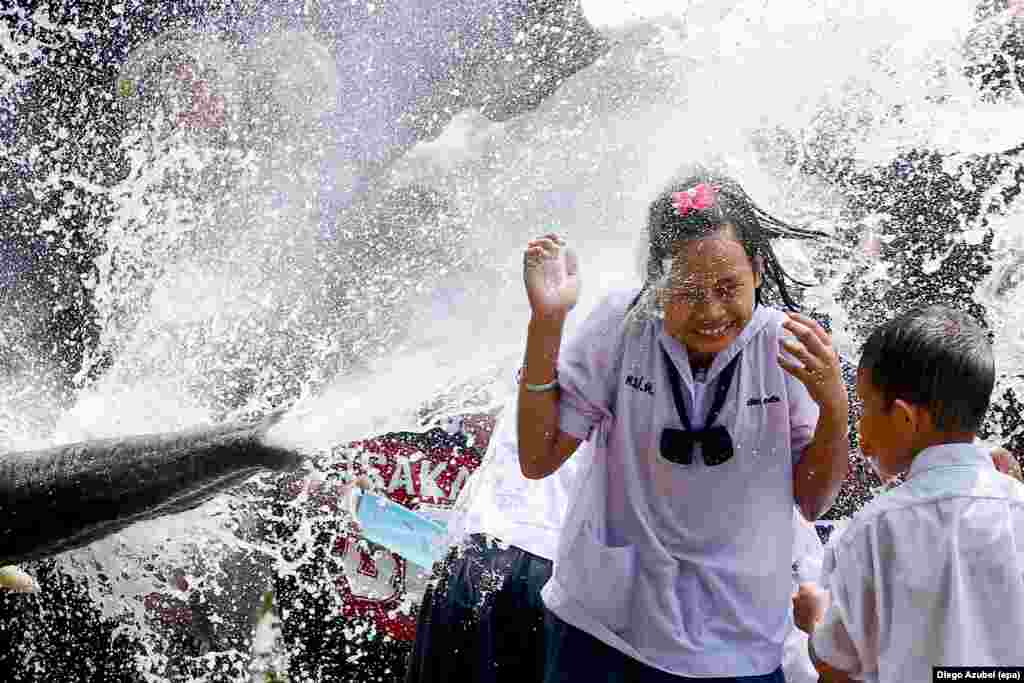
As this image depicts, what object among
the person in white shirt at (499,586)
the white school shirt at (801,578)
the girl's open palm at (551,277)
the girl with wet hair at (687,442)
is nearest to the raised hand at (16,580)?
the person in white shirt at (499,586)

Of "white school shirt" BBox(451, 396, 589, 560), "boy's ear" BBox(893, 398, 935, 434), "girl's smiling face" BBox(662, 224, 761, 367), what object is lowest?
"white school shirt" BBox(451, 396, 589, 560)

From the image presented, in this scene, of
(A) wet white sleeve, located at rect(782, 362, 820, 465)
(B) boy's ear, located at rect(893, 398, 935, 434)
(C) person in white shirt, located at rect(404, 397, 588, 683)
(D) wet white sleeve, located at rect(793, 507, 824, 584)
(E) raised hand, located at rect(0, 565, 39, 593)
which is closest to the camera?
(B) boy's ear, located at rect(893, 398, 935, 434)

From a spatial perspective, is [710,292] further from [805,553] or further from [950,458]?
[805,553]

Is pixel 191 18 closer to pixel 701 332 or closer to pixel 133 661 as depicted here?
pixel 133 661

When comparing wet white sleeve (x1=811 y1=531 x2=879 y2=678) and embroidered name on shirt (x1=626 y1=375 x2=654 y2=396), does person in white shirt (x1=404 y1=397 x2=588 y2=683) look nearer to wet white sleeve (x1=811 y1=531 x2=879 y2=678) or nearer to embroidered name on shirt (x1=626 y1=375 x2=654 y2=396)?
embroidered name on shirt (x1=626 y1=375 x2=654 y2=396)

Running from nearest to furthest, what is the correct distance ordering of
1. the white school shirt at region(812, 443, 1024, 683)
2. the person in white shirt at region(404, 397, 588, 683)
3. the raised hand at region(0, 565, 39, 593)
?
the white school shirt at region(812, 443, 1024, 683), the person in white shirt at region(404, 397, 588, 683), the raised hand at region(0, 565, 39, 593)

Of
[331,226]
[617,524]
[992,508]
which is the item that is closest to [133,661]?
[331,226]

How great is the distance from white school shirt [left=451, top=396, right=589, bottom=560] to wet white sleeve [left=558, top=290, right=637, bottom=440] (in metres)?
0.40

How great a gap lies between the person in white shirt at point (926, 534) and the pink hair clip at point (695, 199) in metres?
0.37

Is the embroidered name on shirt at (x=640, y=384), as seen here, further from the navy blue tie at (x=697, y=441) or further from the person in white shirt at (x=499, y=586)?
the person in white shirt at (x=499, y=586)

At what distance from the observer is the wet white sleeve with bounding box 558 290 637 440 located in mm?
1745

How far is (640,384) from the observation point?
1718mm

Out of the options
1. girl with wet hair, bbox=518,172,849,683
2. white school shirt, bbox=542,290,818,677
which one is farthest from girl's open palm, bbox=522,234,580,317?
white school shirt, bbox=542,290,818,677

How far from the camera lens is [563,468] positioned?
223 cm
